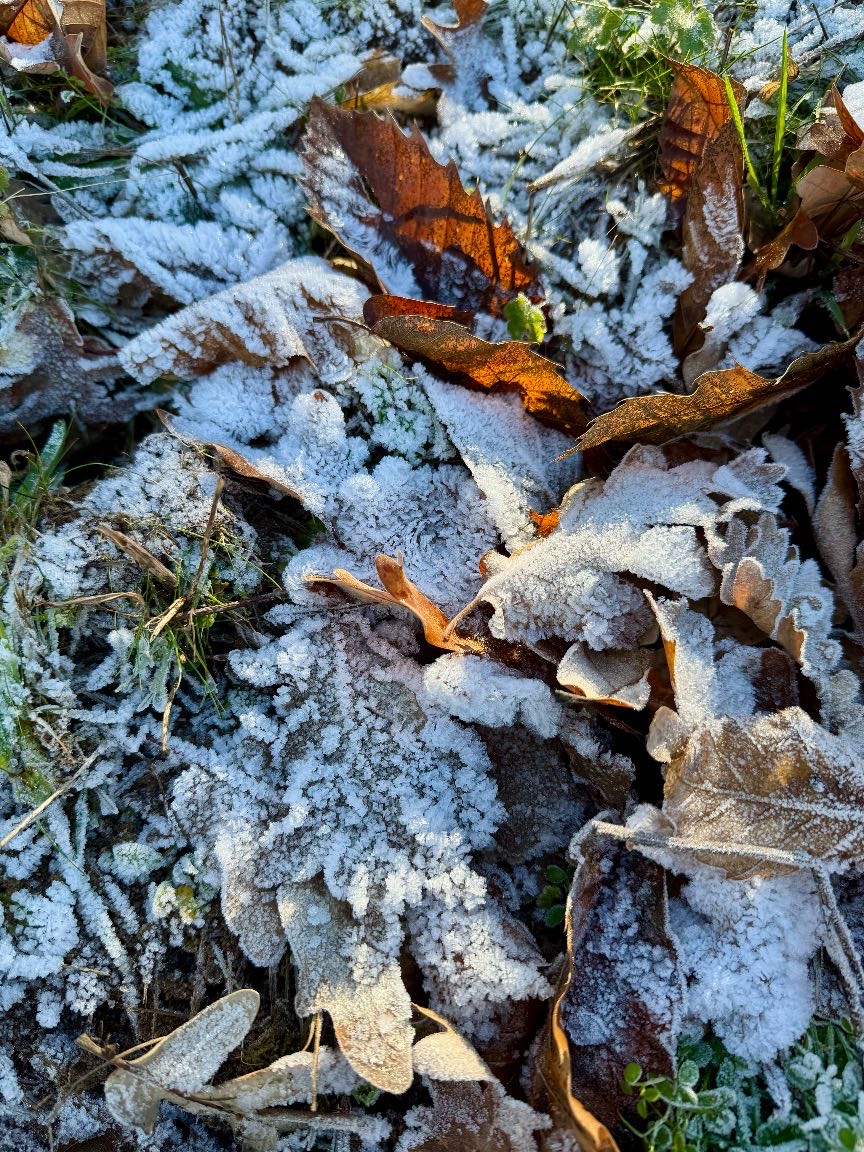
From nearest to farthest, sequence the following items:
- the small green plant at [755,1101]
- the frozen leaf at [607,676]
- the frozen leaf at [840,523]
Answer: the small green plant at [755,1101] < the frozen leaf at [607,676] < the frozen leaf at [840,523]

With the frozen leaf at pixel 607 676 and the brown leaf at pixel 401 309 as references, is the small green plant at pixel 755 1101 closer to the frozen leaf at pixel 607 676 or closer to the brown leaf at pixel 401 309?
the frozen leaf at pixel 607 676

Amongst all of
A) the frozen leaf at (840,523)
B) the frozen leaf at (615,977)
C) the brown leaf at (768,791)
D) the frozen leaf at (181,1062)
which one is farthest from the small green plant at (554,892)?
the frozen leaf at (840,523)

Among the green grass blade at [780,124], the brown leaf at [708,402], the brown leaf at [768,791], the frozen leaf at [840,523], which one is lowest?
the brown leaf at [768,791]

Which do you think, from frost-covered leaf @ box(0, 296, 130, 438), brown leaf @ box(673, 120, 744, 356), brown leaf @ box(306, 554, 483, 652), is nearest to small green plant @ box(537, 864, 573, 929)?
brown leaf @ box(306, 554, 483, 652)

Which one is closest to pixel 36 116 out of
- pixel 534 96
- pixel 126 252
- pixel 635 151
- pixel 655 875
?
pixel 126 252

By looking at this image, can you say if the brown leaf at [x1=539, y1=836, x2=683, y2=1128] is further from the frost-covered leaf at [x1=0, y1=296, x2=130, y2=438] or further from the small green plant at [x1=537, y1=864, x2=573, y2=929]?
the frost-covered leaf at [x1=0, y1=296, x2=130, y2=438]

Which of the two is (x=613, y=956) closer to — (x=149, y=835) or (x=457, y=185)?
(x=149, y=835)
